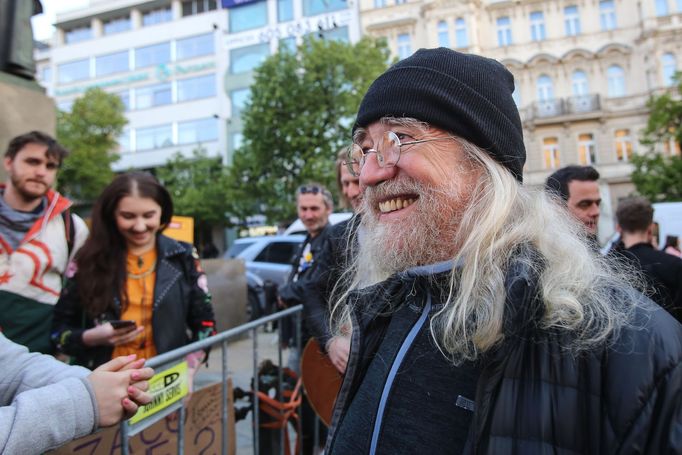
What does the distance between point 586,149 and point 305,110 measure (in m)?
17.2

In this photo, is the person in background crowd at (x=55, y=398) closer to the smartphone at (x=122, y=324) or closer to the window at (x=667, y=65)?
the smartphone at (x=122, y=324)

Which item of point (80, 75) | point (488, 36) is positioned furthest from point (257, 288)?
point (80, 75)

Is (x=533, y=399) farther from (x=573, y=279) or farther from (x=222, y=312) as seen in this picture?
(x=222, y=312)

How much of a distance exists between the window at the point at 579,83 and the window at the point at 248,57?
19.1m

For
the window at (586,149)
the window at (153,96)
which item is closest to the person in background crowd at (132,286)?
the window at (586,149)

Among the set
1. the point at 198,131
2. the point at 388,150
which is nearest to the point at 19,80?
the point at 388,150

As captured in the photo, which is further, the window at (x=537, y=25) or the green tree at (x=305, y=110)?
the window at (x=537, y=25)

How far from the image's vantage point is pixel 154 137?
33812 millimetres

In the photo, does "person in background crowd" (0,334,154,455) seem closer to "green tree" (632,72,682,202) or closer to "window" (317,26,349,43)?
"green tree" (632,72,682,202)

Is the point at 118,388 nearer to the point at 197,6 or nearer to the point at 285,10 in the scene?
the point at 285,10

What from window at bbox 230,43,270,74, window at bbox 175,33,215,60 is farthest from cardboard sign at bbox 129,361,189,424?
window at bbox 175,33,215,60

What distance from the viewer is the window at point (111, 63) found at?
36125 millimetres

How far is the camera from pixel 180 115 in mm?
33219

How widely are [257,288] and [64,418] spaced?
8651mm
